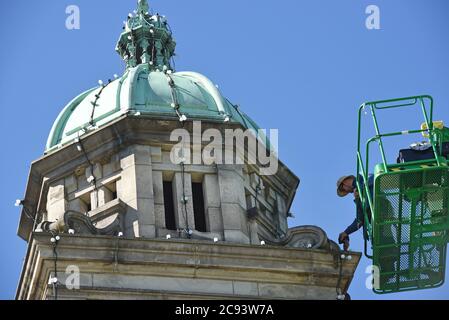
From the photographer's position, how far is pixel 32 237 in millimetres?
59844

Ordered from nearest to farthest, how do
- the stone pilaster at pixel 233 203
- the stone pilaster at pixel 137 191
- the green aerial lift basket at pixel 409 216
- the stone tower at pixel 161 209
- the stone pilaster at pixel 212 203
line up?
the green aerial lift basket at pixel 409 216 → the stone tower at pixel 161 209 → the stone pilaster at pixel 137 191 → the stone pilaster at pixel 233 203 → the stone pilaster at pixel 212 203

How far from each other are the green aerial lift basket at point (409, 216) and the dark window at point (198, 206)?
7507 mm

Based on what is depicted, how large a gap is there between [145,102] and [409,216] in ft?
43.5

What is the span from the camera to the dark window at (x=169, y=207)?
62.8 meters

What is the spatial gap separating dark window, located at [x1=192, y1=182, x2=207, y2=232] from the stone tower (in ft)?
0.09

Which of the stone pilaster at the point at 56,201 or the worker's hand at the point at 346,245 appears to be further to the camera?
the stone pilaster at the point at 56,201

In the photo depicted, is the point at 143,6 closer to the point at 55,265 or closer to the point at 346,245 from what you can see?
the point at 346,245

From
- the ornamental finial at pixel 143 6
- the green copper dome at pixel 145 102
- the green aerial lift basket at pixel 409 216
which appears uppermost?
the ornamental finial at pixel 143 6

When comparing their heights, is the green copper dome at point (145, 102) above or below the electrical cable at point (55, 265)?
above

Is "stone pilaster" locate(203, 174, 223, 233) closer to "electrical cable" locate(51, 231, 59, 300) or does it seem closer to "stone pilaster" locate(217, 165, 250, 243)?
"stone pilaster" locate(217, 165, 250, 243)

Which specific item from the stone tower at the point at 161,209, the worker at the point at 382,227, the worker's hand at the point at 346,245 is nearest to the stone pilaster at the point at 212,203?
the stone tower at the point at 161,209

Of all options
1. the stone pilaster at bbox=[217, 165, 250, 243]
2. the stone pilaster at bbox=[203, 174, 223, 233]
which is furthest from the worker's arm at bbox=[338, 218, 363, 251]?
the stone pilaster at bbox=[203, 174, 223, 233]

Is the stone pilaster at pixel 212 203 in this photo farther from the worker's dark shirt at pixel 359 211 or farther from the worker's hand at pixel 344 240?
the worker's dark shirt at pixel 359 211

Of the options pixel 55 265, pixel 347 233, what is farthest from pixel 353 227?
pixel 55 265
